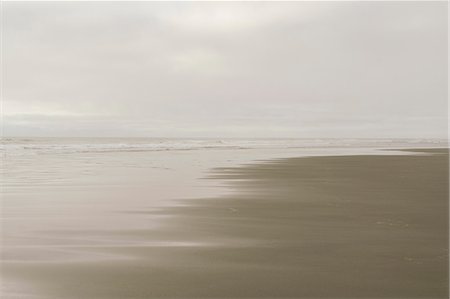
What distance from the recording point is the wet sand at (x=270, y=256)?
376 centimetres

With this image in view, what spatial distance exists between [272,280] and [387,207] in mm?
4382

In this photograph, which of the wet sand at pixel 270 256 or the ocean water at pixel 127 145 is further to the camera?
the ocean water at pixel 127 145

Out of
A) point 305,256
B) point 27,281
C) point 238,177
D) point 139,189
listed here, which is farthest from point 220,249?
point 238,177

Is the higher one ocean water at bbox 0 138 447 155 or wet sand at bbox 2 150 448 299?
ocean water at bbox 0 138 447 155

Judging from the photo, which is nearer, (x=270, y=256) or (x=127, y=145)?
(x=270, y=256)

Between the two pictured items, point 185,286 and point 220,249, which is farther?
point 220,249

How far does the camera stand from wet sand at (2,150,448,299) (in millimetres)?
3756

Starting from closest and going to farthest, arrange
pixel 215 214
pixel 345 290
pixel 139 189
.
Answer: pixel 345 290, pixel 215 214, pixel 139 189

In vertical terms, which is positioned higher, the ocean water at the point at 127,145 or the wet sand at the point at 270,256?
the ocean water at the point at 127,145

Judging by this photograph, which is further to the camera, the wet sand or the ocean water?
the ocean water

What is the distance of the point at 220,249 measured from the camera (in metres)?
4.95

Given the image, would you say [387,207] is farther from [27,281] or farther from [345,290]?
[27,281]

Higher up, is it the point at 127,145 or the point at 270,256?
the point at 127,145

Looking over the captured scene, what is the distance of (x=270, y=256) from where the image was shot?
468 cm
